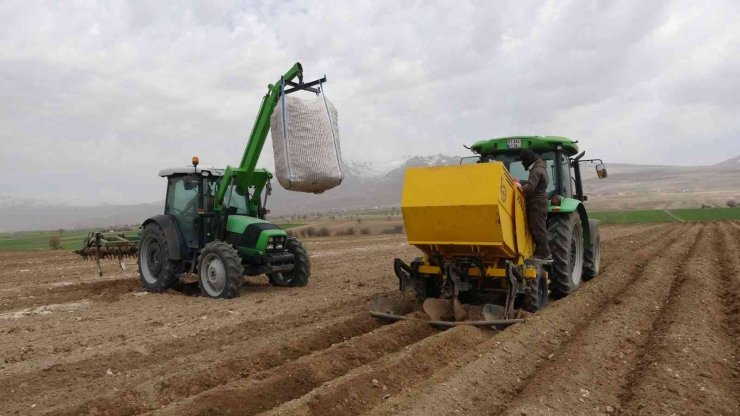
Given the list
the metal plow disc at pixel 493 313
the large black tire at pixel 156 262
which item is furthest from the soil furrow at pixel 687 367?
the large black tire at pixel 156 262

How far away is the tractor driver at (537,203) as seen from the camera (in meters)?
6.61

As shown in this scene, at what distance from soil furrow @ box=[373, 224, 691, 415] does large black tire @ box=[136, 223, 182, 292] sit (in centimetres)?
605

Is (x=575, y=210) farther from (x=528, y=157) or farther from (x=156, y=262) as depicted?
(x=156, y=262)

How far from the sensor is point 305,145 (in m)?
8.21

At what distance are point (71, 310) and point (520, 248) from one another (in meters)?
6.31

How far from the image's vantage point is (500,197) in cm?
588

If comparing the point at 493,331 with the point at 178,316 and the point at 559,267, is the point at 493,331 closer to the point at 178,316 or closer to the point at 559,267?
the point at 559,267

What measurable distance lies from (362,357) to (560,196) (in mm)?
4098

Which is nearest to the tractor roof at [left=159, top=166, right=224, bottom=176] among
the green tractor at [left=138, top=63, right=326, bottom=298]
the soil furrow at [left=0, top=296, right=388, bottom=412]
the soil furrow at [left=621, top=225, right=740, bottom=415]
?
the green tractor at [left=138, top=63, right=326, bottom=298]

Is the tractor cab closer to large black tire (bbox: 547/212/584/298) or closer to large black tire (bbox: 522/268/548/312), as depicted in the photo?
large black tire (bbox: 547/212/584/298)

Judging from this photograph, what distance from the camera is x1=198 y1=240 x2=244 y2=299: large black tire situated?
337 inches

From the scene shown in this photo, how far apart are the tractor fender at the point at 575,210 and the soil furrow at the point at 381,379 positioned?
99.9 inches

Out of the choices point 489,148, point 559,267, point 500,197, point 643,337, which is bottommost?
point 643,337

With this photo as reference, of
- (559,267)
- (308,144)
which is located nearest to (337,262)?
(308,144)
